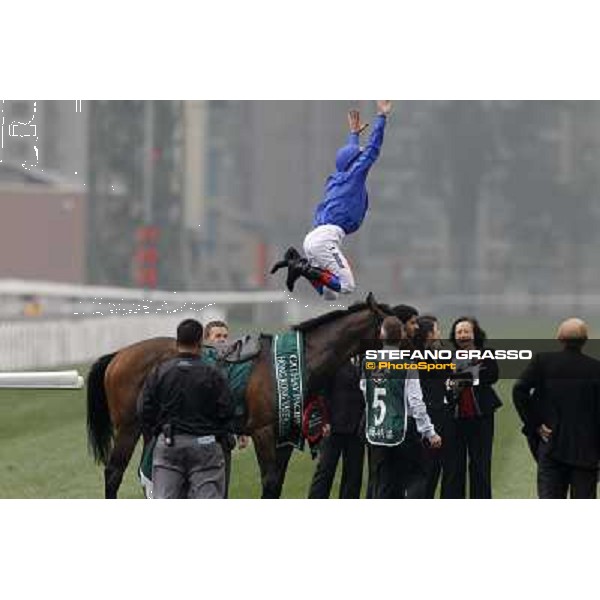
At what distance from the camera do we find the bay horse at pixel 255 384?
42.2 ft

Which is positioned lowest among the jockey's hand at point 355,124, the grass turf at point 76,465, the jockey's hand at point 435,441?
the grass turf at point 76,465

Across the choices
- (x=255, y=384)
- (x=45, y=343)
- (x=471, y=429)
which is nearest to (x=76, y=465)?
(x=255, y=384)

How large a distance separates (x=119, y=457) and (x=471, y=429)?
2.63 meters

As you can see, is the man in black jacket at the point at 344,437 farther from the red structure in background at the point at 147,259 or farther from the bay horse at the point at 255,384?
the red structure in background at the point at 147,259

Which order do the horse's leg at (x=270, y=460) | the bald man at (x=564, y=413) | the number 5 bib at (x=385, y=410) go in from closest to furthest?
the bald man at (x=564, y=413) → the number 5 bib at (x=385, y=410) → the horse's leg at (x=270, y=460)

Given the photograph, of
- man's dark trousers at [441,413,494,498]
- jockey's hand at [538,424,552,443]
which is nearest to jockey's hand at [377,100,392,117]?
man's dark trousers at [441,413,494,498]

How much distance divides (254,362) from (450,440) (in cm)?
148

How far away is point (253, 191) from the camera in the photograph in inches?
556

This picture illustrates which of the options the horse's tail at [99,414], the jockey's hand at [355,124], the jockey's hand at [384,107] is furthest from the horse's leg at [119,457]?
the jockey's hand at [384,107]

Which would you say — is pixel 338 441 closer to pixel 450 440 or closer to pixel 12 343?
pixel 450 440

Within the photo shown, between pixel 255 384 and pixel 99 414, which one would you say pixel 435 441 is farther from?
pixel 99 414

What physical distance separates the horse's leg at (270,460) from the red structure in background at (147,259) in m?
1.76

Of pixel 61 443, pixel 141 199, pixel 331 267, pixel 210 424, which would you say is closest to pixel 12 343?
pixel 61 443

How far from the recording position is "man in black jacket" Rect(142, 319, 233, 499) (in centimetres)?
1111
